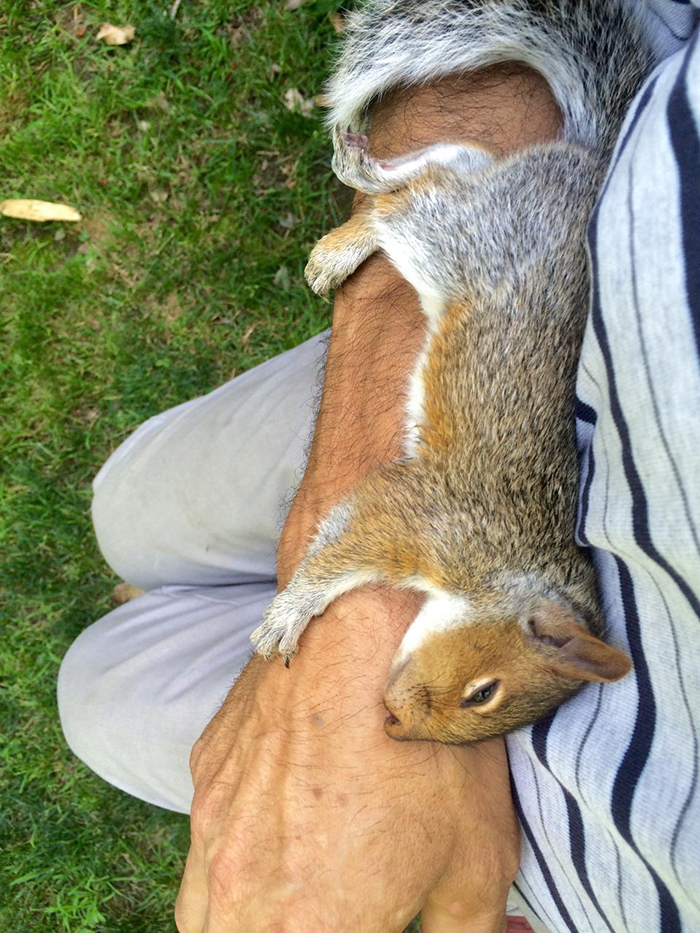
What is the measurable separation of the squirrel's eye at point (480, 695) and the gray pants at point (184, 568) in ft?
2.41

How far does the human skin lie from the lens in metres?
1.48

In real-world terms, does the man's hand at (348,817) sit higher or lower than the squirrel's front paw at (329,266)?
lower

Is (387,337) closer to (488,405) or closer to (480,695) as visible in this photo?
(488,405)

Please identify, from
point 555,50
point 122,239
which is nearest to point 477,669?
point 555,50

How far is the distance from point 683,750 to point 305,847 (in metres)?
0.80

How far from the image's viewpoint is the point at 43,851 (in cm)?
286

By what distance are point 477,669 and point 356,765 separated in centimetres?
34

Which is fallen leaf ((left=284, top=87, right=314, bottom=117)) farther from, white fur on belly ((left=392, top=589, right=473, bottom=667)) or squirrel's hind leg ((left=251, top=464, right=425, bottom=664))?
white fur on belly ((left=392, top=589, right=473, bottom=667))

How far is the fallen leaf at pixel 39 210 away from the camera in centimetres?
300

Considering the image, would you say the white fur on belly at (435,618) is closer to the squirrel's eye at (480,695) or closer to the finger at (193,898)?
the squirrel's eye at (480,695)

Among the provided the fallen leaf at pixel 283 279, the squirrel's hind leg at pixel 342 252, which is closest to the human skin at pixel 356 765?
the squirrel's hind leg at pixel 342 252

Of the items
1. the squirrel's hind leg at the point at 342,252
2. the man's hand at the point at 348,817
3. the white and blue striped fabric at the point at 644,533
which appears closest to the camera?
the white and blue striped fabric at the point at 644,533

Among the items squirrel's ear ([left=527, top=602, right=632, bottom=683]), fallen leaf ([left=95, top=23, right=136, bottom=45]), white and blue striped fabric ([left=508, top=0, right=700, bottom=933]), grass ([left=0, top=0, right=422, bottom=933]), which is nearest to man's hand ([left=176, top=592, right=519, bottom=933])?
white and blue striped fabric ([left=508, top=0, right=700, bottom=933])

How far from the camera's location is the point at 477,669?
5.32 ft
